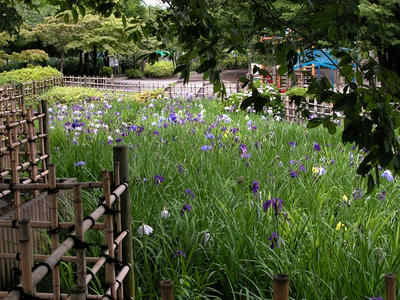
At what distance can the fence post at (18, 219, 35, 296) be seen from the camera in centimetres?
116

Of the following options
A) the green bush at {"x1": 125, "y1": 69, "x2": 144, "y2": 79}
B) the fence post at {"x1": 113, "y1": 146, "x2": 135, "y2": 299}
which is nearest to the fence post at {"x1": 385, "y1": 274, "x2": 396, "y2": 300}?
the fence post at {"x1": 113, "y1": 146, "x2": 135, "y2": 299}

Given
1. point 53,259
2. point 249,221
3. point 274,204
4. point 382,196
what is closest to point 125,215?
point 53,259

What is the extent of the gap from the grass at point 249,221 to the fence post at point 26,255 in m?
1.08

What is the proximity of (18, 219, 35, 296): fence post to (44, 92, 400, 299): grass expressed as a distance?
1.08 m

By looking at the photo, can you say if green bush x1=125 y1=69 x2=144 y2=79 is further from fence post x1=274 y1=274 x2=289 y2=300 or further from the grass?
fence post x1=274 y1=274 x2=289 y2=300

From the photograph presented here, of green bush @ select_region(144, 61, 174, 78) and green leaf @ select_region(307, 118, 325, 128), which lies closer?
green leaf @ select_region(307, 118, 325, 128)

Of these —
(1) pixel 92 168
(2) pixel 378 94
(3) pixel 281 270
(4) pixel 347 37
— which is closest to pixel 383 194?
(3) pixel 281 270

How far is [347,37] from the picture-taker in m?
1.89

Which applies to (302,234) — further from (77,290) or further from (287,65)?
(77,290)

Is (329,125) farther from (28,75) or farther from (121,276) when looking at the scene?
(28,75)

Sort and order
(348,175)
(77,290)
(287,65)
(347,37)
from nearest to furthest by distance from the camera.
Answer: (77,290) → (287,65) → (347,37) → (348,175)

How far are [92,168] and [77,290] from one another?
3412mm

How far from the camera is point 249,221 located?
286 cm

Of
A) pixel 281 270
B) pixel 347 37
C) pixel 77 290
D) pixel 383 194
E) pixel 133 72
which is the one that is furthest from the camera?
pixel 133 72
